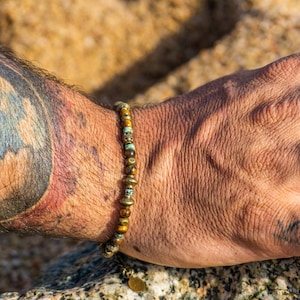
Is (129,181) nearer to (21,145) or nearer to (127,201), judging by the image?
(127,201)

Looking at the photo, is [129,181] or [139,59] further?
[139,59]

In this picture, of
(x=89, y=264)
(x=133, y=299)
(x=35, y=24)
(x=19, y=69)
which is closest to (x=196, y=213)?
(x=133, y=299)

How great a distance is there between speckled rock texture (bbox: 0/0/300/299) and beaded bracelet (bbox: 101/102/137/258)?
3.9 inches

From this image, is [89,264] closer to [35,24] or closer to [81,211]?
[81,211]

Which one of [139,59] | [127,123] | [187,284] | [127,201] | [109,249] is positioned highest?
[139,59]

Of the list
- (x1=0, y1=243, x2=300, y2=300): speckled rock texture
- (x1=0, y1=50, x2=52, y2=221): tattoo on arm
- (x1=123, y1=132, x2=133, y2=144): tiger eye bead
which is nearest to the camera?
(x1=0, y1=50, x2=52, y2=221): tattoo on arm

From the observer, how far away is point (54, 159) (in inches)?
62.7

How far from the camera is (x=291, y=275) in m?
1.63

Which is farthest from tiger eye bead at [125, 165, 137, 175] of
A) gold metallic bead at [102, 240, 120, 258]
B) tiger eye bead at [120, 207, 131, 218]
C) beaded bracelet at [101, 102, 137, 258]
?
gold metallic bead at [102, 240, 120, 258]

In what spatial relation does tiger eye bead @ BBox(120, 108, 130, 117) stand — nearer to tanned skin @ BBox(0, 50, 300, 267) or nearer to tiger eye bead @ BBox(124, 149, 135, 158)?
tanned skin @ BBox(0, 50, 300, 267)

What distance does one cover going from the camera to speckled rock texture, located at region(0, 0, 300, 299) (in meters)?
1.69

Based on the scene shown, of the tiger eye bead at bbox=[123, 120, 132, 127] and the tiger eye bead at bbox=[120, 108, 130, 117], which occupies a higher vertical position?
the tiger eye bead at bbox=[120, 108, 130, 117]

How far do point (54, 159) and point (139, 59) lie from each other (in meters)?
1.97

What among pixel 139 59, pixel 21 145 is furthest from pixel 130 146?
pixel 139 59
